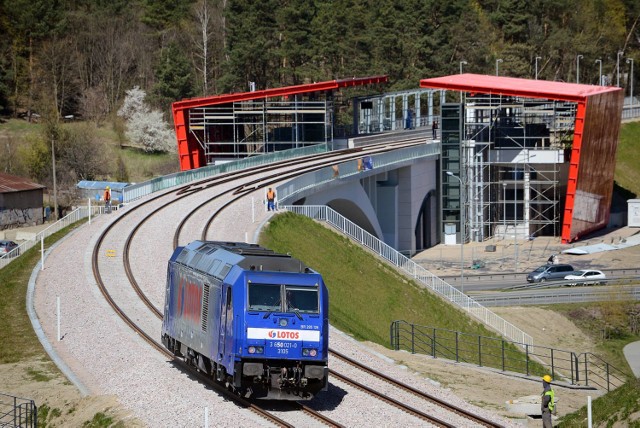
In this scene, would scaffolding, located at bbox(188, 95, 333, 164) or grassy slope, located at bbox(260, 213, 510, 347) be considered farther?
scaffolding, located at bbox(188, 95, 333, 164)

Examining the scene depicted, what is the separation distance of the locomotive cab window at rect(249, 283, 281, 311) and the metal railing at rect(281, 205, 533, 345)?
31.2m

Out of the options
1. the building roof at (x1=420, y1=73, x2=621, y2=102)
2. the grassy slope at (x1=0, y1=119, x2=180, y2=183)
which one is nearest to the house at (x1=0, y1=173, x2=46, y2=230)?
the grassy slope at (x1=0, y1=119, x2=180, y2=183)

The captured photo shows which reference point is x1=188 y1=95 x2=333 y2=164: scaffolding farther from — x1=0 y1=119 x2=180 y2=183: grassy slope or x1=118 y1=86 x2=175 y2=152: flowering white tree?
x1=118 y1=86 x2=175 y2=152: flowering white tree

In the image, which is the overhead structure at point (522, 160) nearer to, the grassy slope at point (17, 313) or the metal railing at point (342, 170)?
the metal railing at point (342, 170)

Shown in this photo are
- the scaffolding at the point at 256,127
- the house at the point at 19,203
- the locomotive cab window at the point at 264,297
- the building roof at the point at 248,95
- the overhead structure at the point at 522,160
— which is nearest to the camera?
the locomotive cab window at the point at 264,297

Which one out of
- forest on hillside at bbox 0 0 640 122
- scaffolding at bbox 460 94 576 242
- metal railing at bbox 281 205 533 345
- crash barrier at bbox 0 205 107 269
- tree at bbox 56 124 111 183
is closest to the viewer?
crash barrier at bbox 0 205 107 269

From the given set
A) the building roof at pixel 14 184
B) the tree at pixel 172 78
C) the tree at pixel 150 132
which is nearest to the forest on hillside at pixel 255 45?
the tree at pixel 172 78

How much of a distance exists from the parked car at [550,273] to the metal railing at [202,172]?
Result: 18.3m

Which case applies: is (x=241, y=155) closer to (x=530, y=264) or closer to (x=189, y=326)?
(x=530, y=264)

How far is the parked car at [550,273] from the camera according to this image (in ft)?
250

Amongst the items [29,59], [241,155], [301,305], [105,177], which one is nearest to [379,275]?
[301,305]

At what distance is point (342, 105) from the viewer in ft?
444

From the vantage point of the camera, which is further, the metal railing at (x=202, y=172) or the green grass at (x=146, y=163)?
the green grass at (x=146, y=163)

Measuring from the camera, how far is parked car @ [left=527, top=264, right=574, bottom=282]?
76188 mm
